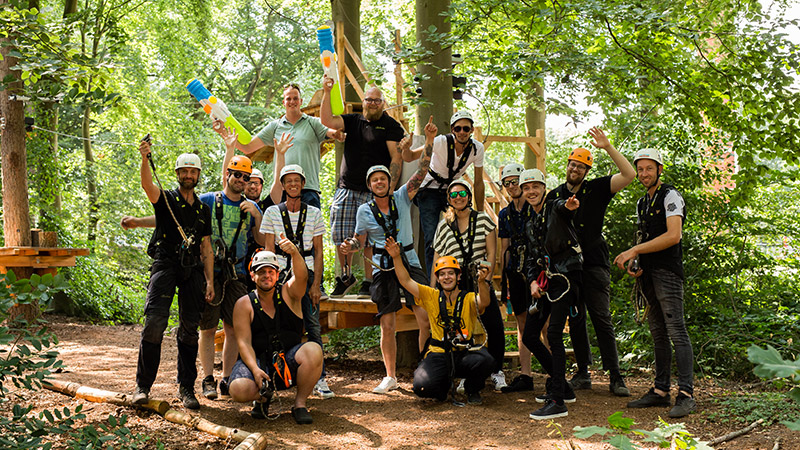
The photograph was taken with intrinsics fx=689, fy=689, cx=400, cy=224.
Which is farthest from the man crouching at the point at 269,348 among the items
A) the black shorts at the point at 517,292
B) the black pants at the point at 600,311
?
the black pants at the point at 600,311

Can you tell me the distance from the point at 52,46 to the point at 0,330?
3.88 meters

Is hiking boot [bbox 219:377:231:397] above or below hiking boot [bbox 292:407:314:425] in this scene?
above

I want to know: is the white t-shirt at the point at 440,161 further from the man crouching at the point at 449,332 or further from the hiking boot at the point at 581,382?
the hiking boot at the point at 581,382

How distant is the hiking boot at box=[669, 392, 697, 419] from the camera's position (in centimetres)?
578

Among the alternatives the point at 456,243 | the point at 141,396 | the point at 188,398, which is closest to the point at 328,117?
the point at 456,243

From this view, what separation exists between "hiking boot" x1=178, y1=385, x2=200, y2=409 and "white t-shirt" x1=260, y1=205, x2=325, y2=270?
1.37 m

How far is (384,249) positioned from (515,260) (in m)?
1.32

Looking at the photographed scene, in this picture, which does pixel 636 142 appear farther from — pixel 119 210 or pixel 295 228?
pixel 119 210

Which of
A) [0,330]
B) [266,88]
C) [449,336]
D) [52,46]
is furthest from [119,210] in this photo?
[0,330]

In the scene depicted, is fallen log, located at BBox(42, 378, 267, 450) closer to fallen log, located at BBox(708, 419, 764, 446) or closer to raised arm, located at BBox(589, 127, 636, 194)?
fallen log, located at BBox(708, 419, 764, 446)

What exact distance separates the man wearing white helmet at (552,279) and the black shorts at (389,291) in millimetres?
1130

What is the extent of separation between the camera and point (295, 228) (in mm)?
6570

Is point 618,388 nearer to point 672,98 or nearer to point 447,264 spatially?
point 447,264

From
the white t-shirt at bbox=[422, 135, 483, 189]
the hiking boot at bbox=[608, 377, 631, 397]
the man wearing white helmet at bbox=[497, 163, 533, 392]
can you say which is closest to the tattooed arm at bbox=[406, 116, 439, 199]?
the white t-shirt at bbox=[422, 135, 483, 189]
